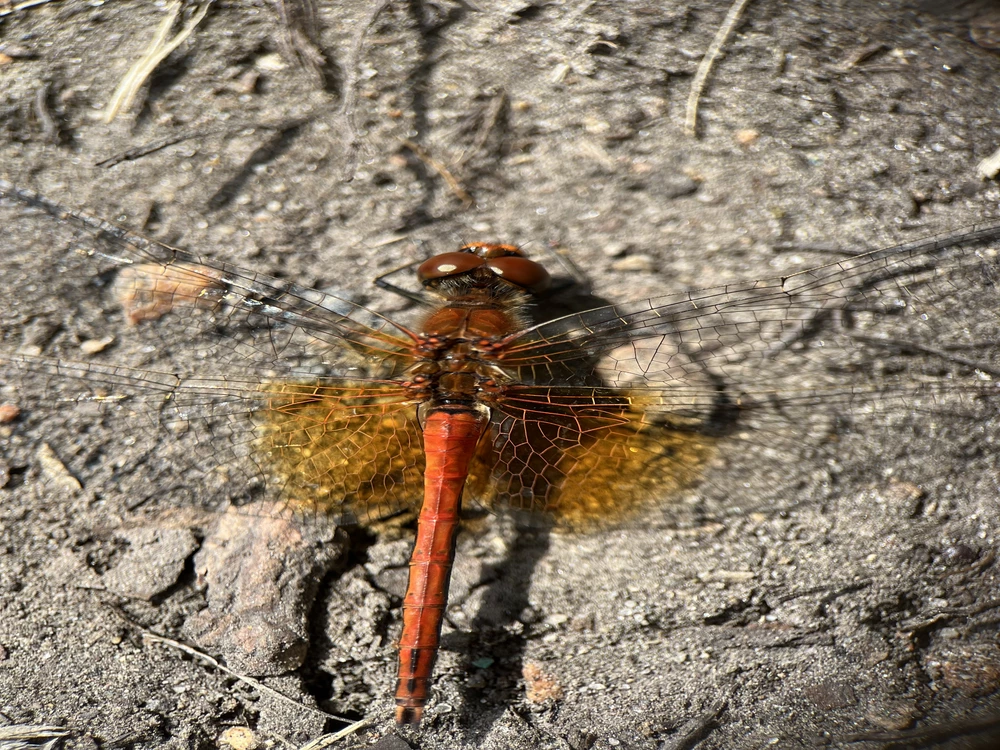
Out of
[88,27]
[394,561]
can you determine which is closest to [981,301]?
[394,561]

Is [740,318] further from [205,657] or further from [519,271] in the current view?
[205,657]

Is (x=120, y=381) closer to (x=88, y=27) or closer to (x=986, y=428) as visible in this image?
(x=88, y=27)

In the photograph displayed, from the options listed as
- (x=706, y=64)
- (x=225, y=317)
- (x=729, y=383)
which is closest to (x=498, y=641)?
(x=729, y=383)

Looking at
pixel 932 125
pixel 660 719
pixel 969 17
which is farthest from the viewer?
pixel 969 17

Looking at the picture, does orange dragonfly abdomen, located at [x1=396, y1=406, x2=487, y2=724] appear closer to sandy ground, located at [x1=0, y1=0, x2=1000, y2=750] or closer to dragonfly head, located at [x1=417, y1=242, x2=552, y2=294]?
sandy ground, located at [x1=0, y1=0, x2=1000, y2=750]

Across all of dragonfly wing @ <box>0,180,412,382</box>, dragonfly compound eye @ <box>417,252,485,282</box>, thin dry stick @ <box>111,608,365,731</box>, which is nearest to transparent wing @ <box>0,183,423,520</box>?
dragonfly wing @ <box>0,180,412,382</box>
